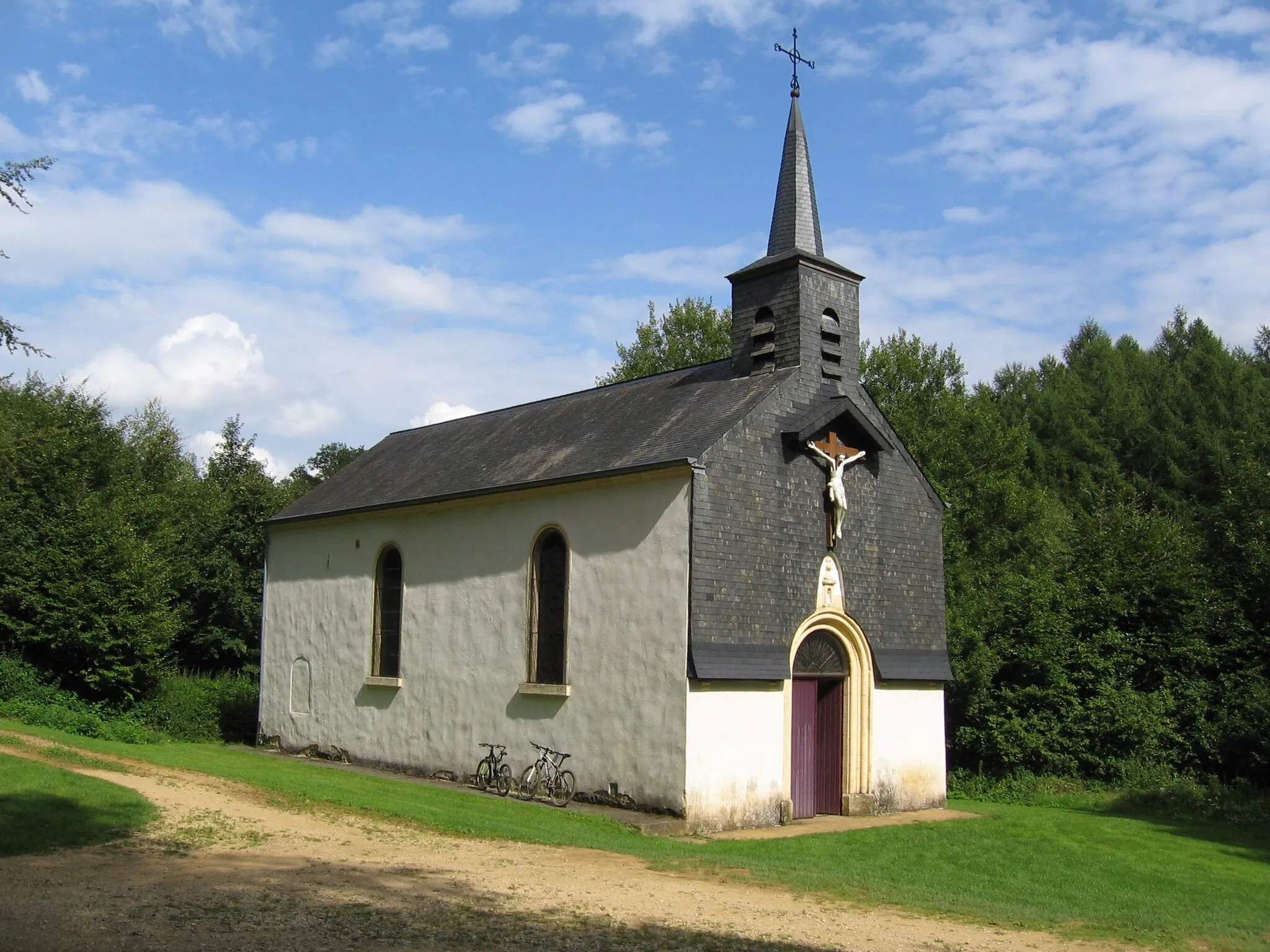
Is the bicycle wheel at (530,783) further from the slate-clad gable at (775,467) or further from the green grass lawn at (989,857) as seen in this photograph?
the slate-clad gable at (775,467)

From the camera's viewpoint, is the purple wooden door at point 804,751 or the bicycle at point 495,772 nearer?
the purple wooden door at point 804,751

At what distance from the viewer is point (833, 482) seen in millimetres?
18922

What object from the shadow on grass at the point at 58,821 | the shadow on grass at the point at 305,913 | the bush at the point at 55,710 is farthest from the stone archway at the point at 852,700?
the bush at the point at 55,710

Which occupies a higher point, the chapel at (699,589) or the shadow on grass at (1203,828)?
the chapel at (699,589)

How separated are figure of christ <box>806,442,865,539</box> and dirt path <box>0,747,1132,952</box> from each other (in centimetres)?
735

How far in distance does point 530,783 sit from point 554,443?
21.2 ft

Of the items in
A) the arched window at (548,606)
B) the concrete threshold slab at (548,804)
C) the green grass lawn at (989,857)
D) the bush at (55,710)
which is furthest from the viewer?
the bush at (55,710)

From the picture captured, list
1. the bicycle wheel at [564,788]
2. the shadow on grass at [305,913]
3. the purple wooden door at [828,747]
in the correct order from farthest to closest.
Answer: the purple wooden door at [828,747]
the bicycle wheel at [564,788]
the shadow on grass at [305,913]

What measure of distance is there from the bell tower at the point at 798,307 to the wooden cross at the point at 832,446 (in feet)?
3.18

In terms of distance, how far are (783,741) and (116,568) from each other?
1666 centimetres

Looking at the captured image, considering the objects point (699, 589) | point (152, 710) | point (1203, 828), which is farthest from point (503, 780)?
point (1203, 828)

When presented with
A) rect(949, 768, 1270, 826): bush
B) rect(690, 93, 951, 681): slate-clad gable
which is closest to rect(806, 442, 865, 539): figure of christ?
rect(690, 93, 951, 681): slate-clad gable

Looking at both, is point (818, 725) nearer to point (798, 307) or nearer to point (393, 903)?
point (798, 307)

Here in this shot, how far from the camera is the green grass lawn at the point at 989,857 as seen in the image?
11.8 metres
